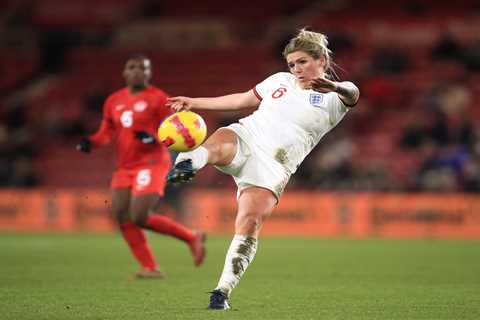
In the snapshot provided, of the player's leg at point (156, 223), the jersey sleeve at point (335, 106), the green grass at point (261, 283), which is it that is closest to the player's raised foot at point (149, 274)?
the green grass at point (261, 283)

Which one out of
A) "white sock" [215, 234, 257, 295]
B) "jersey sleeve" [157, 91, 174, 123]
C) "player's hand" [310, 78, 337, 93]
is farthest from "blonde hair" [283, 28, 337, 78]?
"jersey sleeve" [157, 91, 174, 123]

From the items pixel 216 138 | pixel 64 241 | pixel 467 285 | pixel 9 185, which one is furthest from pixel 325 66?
pixel 9 185

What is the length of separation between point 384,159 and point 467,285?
43.2ft

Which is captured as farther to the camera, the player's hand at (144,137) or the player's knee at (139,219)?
the player's knee at (139,219)

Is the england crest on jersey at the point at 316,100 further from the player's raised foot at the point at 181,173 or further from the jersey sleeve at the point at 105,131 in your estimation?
the jersey sleeve at the point at 105,131

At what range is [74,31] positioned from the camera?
28.7 m

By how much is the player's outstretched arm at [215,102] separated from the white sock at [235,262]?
0.99 meters

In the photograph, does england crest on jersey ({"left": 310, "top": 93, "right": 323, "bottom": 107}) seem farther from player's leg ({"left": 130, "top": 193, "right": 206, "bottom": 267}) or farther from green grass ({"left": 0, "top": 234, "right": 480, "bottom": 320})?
player's leg ({"left": 130, "top": 193, "right": 206, "bottom": 267})

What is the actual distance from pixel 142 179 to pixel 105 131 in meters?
0.70

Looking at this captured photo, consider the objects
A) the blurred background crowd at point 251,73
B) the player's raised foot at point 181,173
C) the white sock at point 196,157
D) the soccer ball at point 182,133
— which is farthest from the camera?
the blurred background crowd at point 251,73

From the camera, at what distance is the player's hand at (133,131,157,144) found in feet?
31.2

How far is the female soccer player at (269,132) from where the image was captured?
22.6 ft

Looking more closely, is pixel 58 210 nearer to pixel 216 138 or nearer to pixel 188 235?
pixel 188 235

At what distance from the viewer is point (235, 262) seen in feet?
22.3
